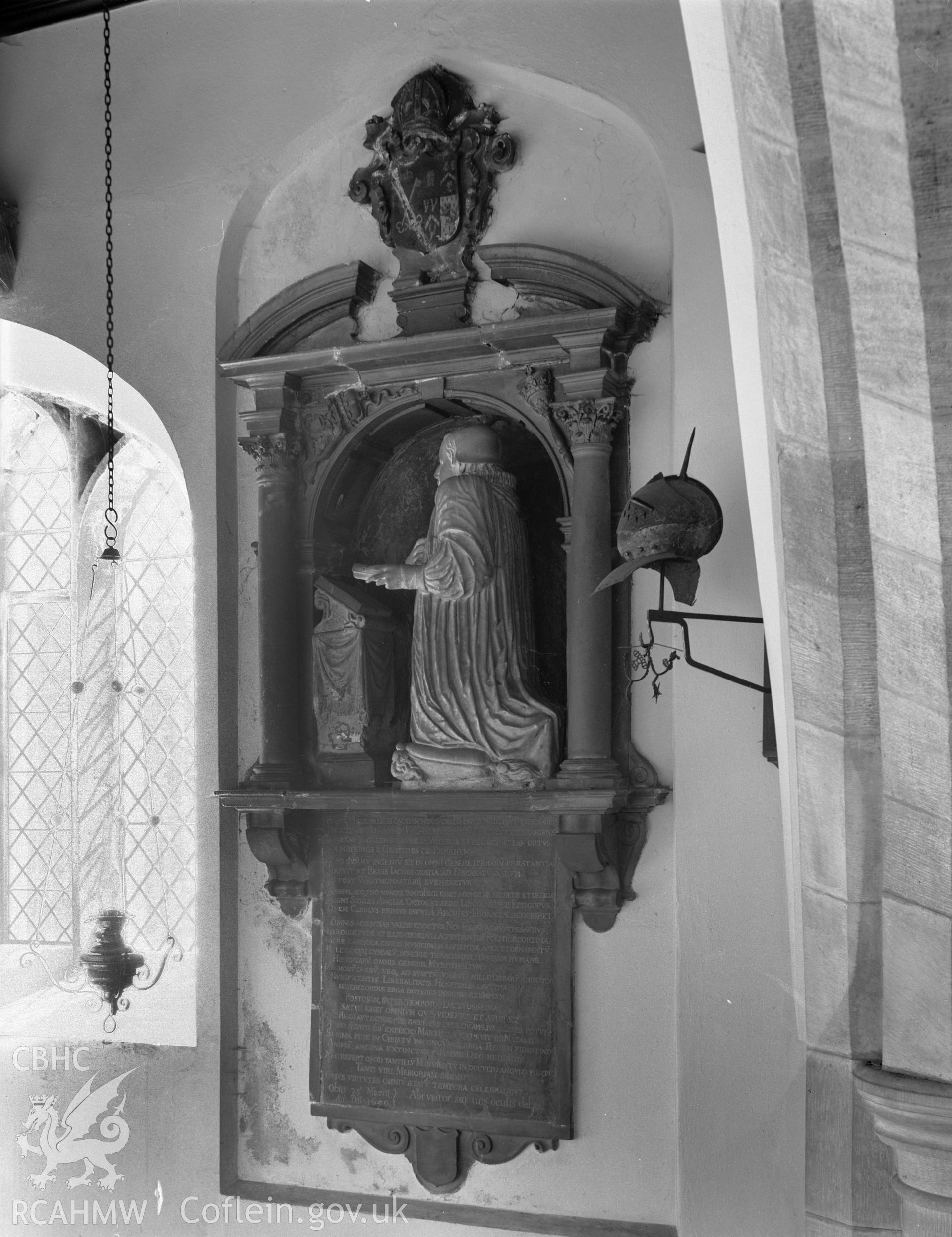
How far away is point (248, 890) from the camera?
5.25m

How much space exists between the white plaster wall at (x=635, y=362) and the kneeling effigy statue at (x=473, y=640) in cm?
48

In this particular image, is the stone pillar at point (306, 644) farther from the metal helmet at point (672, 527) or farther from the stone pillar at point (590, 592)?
the metal helmet at point (672, 527)

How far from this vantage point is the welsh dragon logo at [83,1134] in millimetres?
5332

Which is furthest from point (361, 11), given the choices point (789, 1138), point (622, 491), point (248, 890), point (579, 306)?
point (789, 1138)

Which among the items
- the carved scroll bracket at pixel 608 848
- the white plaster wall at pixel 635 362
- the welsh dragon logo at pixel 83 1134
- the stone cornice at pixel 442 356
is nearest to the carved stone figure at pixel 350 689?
the white plaster wall at pixel 635 362

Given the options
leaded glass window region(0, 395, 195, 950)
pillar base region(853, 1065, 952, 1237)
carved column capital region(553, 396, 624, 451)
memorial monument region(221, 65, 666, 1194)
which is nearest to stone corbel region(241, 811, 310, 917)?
memorial monument region(221, 65, 666, 1194)

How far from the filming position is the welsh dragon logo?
17.5 feet

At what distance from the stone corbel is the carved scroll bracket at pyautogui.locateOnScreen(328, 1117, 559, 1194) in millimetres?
840

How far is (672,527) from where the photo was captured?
4.12 metres

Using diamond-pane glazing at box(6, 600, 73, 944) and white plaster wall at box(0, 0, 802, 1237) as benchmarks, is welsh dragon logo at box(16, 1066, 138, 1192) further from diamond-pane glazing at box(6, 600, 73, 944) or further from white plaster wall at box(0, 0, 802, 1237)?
diamond-pane glazing at box(6, 600, 73, 944)

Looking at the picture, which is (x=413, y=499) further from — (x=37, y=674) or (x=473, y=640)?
(x=37, y=674)

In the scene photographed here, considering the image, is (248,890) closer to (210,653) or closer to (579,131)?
(210,653)

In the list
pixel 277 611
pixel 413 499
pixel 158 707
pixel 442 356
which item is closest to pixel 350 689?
pixel 277 611

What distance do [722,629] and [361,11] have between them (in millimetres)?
2749
